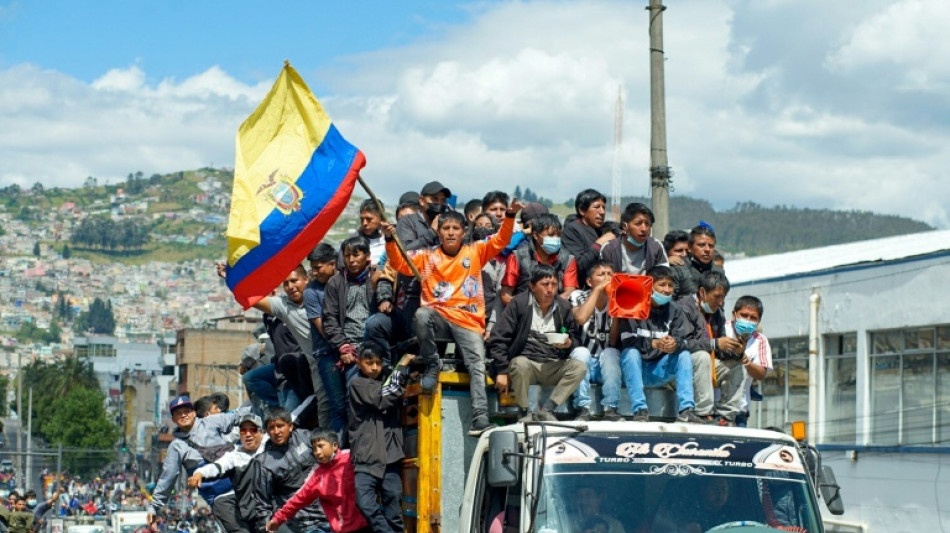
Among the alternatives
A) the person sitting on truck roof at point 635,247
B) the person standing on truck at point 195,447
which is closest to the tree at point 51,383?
the person standing on truck at point 195,447

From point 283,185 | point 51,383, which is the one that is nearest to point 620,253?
point 283,185

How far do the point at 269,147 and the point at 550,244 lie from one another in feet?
7.97

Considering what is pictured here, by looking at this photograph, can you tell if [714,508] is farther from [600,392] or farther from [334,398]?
[334,398]

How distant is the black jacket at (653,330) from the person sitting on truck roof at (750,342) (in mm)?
816

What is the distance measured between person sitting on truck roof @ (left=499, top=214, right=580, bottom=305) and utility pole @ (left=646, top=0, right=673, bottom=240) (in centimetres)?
512

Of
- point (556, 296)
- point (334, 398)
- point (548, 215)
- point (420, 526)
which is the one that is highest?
point (548, 215)

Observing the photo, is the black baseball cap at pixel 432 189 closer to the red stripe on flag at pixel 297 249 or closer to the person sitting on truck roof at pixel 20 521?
the red stripe on flag at pixel 297 249

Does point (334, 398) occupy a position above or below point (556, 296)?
below

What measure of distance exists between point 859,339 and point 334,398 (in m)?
24.0

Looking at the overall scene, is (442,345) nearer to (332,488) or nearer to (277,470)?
(332,488)

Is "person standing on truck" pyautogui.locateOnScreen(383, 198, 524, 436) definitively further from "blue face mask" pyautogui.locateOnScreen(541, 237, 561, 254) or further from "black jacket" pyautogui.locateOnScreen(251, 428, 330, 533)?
"black jacket" pyautogui.locateOnScreen(251, 428, 330, 533)

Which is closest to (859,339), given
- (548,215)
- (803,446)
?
(548,215)

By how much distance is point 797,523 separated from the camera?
9.15 metres

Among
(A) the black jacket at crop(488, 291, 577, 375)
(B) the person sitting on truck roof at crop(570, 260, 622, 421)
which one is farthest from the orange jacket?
(B) the person sitting on truck roof at crop(570, 260, 622, 421)
